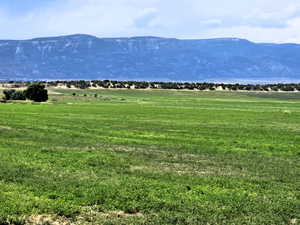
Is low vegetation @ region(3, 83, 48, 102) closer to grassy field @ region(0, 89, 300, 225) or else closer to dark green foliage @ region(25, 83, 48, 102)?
dark green foliage @ region(25, 83, 48, 102)

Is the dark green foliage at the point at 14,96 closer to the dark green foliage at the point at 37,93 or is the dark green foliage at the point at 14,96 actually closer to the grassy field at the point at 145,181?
the dark green foliage at the point at 37,93

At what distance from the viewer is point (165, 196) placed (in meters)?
16.0

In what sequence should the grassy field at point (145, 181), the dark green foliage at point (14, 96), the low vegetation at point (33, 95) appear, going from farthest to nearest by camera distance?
the dark green foliage at point (14, 96)
the low vegetation at point (33, 95)
the grassy field at point (145, 181)

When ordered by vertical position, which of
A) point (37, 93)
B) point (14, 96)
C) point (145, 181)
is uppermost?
point (37, 93)

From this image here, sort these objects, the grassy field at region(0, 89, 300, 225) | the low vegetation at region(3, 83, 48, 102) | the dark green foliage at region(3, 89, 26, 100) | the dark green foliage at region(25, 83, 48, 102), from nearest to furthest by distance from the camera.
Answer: the grassy field at region(0, 89, 300, 225), the dark green foliage at region(25, 83, 48, 102), the low vegetation at region(3, 83, 48, 102), the dark green foliage at region(3, 89, 26, 100)

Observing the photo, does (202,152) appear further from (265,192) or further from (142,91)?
(142,91)

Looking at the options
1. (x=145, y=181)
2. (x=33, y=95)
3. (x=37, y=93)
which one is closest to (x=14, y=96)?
(x=33, y=95)

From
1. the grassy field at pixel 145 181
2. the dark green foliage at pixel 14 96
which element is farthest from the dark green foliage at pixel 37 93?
the grassy field at pixel 145 181

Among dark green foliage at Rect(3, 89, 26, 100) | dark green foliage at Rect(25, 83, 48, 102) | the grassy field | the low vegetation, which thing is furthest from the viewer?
dark green foliage at Rect(3, 89, 26, 100)

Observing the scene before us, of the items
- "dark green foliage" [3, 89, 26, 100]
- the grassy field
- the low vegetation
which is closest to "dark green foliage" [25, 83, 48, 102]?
the low vegetation

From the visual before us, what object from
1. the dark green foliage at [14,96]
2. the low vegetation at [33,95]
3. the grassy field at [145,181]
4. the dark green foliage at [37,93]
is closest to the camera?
the grassy field at [145,181]

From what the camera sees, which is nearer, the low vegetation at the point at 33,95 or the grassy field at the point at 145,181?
the grassy field at the point at 145,181

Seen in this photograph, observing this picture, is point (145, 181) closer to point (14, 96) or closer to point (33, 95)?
point (33, 95)

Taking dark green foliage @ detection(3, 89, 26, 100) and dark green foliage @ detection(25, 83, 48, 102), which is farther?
dark green foliage @ detection(3, 89, 26, 100)
